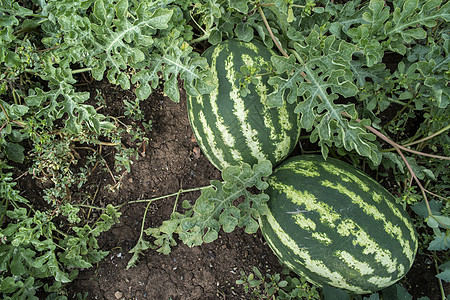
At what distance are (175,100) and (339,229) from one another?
1.14 metres

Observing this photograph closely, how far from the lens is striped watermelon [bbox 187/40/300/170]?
6.28 ft

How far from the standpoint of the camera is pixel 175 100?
1820mm

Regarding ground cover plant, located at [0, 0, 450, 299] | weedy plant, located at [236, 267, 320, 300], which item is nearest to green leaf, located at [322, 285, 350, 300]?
ground cover plant, located at [0, 0, 450, 299]

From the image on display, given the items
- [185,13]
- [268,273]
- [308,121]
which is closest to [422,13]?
[308,121]

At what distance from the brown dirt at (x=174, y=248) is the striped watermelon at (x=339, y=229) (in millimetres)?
652

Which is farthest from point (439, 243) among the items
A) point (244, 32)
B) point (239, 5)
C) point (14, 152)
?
point (14, 152)

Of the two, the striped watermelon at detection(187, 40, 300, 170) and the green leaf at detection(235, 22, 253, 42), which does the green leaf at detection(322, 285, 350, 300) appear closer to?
the striped watermelon at detection(187, 40, 300, 170)

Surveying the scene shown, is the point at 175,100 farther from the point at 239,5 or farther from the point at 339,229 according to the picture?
the point at 339,229

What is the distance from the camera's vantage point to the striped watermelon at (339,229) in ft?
6.11

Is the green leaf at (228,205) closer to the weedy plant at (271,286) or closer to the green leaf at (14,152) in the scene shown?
the weedy plant at (271,286)

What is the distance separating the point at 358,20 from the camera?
6.84 ft

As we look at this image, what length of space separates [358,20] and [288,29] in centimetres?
45

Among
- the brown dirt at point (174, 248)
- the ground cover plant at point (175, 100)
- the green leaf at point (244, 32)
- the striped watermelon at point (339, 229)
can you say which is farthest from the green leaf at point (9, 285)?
the green leaf at point (244, 32)

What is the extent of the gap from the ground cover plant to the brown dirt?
0.18 ft
